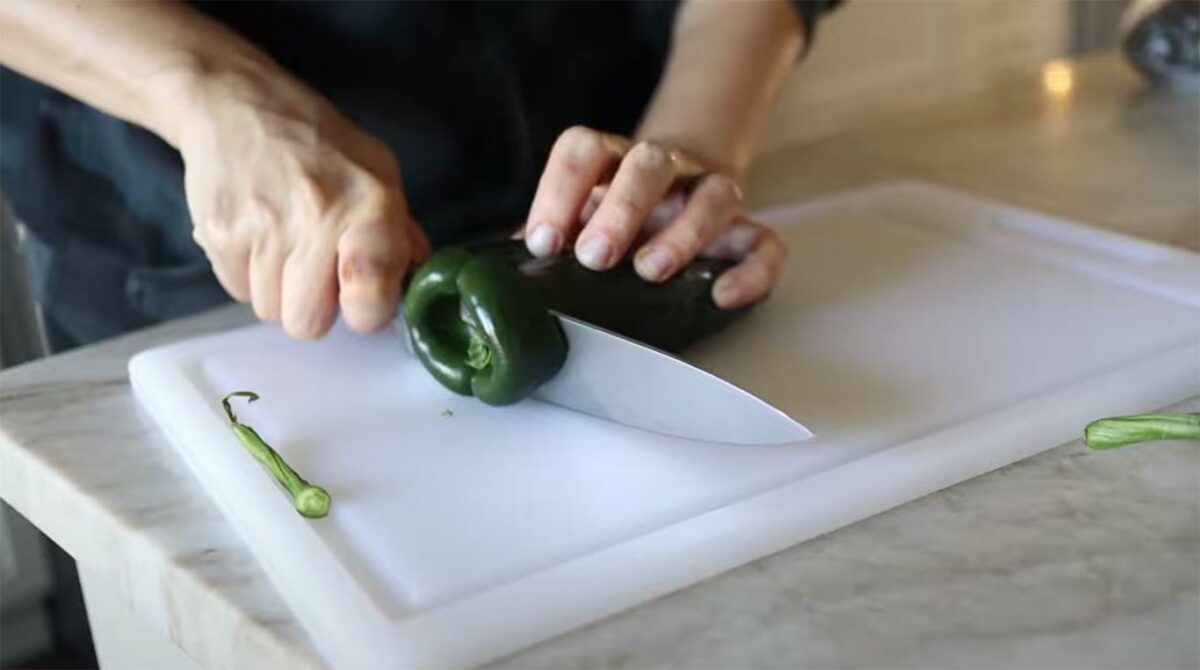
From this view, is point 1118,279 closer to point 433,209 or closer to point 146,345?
point 433,209

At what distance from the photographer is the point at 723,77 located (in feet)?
3.43

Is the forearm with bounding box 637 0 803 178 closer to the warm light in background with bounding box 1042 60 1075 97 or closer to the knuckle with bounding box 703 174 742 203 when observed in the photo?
the knuckle with bounding box 703 174 742 203

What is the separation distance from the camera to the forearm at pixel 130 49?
0.85 metres

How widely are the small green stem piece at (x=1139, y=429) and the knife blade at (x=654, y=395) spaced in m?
0.14

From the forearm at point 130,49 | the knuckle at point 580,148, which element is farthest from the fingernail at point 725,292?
the forearm at point 130,49

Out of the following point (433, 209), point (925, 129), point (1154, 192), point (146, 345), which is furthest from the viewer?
point (925, 129)

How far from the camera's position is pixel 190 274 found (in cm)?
103

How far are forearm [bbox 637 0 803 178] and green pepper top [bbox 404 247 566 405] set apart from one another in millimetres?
285

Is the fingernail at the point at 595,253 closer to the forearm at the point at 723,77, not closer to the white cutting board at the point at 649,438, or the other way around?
the white cutting board at the point at 649,438

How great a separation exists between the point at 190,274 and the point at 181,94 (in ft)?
0.74

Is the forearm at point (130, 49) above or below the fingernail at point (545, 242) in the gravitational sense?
above

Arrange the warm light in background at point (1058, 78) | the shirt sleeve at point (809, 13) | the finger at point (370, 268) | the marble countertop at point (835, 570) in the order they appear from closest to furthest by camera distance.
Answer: the marble countertop at point (835, 570) < the finger at point (370, 268) < the shirt sleeve at point (809, 13) < the warm light in background at point (1058, 78)

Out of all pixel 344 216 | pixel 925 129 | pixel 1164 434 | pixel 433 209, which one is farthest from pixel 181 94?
pixel 925 129

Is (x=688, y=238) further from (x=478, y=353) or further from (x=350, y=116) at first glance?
(x=350, y=116)
